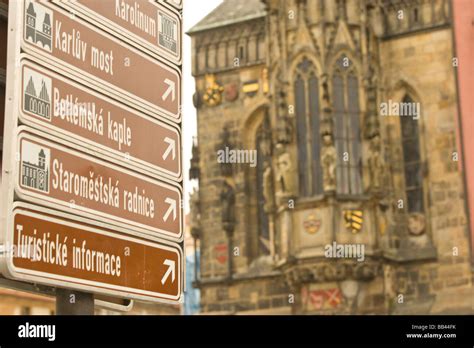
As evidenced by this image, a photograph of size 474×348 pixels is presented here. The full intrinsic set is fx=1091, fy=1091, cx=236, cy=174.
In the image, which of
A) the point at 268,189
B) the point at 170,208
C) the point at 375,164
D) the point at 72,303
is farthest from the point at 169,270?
the point at 268,189

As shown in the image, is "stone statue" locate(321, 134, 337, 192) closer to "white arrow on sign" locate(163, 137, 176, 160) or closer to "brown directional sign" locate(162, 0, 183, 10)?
"brown directional sign" locate(162, 0, 183, 10)

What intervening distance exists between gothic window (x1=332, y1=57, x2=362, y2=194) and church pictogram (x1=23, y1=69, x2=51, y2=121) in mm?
18144

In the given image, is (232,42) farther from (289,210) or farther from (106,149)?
(106,149)

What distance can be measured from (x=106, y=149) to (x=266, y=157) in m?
20.3

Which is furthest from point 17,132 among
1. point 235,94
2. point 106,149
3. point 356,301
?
point 235,94

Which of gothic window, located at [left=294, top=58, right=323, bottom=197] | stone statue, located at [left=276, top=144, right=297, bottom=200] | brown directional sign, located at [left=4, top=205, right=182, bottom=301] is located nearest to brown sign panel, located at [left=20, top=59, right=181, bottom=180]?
brown directional sign, located at [left=4, top=205, right=182, bottom=301]

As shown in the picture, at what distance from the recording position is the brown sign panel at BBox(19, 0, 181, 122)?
13.0 feet

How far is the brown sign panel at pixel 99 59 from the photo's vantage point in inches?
156

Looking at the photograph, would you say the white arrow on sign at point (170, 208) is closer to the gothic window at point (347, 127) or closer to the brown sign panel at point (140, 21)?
the brown sign panel at point (140, 21)

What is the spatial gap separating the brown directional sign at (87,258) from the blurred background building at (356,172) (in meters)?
17.3

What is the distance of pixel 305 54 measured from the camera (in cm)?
2267

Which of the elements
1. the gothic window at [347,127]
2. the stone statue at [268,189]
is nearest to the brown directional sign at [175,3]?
the gothic window at [347,127]

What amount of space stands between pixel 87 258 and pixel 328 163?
18.0 m

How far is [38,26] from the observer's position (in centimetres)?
394
